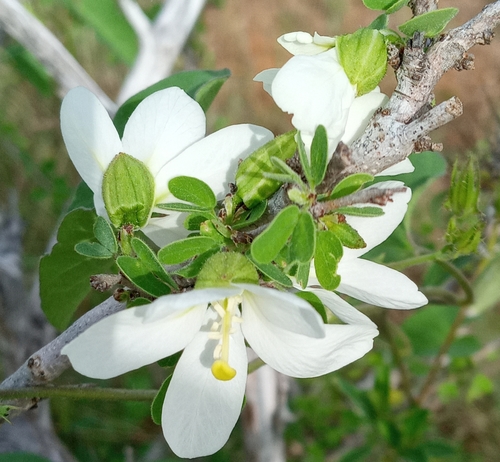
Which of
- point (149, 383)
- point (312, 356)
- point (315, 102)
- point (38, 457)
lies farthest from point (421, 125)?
point (149, 383)

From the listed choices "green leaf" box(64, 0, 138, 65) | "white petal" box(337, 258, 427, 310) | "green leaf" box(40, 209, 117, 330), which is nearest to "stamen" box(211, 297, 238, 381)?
"white petal" box(337, 258, 427, 310)

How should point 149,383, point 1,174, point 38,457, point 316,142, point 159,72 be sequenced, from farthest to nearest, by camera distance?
point 1,174 < point 149,383 < point 159,72 < point 38,457 < point 316,142

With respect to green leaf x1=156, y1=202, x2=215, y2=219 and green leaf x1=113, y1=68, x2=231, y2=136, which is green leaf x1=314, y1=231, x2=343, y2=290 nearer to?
green leaf x1=156, y1=202, x2=215, y2=219

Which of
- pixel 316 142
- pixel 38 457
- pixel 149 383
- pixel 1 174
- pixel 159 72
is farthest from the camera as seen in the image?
pixel 1 174

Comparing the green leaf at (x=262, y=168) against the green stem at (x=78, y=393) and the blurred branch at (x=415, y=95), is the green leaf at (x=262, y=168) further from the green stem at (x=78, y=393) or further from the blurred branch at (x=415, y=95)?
the green stem at (x=78, y=393)

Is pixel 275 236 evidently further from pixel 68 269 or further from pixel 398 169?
pixel 68 269

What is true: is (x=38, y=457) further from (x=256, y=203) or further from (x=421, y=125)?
(x=421, y=125)

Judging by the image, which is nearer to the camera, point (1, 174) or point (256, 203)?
point (256, 203)
